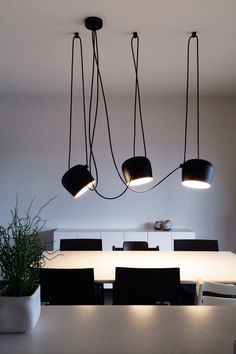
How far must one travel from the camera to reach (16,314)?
1057mm

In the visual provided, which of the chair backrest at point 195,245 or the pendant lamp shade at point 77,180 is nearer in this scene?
the pendant lamp shade at point 77,180

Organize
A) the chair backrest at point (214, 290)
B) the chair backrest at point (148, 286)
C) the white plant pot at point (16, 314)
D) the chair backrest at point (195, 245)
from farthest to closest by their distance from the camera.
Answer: the chair backrest at point (195, 245) < the chair backrest at point (148, 286) < the chair backrest at point (214, 290) < the white plant pot at point (16, 314)

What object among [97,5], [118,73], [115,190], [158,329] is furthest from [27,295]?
[115,190]

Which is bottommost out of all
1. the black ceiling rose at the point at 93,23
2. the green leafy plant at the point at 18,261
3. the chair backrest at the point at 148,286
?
the chair backrest at the point at 148,286

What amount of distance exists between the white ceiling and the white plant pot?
1969 mm

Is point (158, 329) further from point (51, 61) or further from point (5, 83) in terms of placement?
point (5, 83)

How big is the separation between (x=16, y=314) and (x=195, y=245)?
8.43 feet

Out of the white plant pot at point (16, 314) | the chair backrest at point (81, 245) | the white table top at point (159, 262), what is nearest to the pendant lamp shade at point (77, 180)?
the white table top at point (159, 262)

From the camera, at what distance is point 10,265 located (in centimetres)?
111

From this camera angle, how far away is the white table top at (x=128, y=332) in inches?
37.4

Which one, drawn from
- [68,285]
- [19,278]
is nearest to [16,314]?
[19,278]

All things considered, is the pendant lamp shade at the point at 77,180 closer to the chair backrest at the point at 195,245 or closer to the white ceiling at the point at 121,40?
the white ceiling at the point at 121,40

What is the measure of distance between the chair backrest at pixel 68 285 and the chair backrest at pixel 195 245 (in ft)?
5.08

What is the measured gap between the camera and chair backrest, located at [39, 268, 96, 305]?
2.00m
